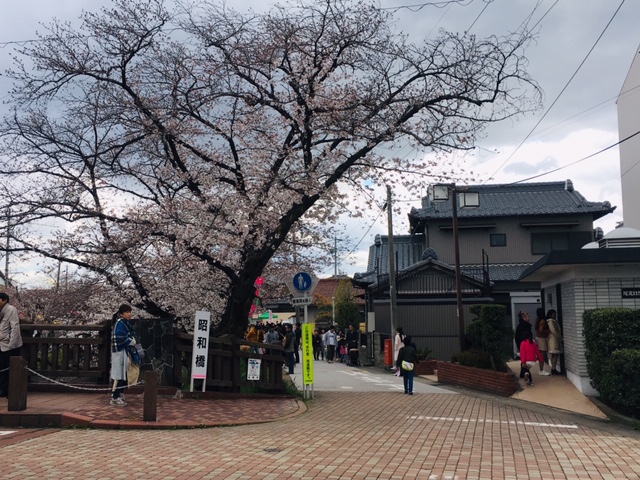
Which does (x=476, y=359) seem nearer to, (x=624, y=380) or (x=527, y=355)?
(x=527, y=355)

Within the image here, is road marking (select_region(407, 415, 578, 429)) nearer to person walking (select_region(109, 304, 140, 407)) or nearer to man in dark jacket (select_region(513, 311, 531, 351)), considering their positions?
person walking (select_region(109, 304, 140, 407))

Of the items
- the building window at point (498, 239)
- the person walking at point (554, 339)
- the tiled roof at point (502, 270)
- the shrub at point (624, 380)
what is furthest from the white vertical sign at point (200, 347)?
the building window at point (498, 239)

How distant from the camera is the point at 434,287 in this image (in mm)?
29859

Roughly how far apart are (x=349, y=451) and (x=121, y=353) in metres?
4.29

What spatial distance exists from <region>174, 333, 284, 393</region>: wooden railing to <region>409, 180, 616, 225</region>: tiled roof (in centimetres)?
2048

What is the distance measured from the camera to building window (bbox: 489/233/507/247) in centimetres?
3444

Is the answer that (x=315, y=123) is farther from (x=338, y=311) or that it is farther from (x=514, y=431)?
(x=338, y=311)

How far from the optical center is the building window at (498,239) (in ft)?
113

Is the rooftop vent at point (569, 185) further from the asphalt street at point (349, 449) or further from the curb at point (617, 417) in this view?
the asphalt street at point (349, 449)

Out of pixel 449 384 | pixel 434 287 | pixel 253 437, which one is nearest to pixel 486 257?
pixel 434 287

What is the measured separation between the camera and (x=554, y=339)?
16109mm

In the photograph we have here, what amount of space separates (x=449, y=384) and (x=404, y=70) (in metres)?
10.4

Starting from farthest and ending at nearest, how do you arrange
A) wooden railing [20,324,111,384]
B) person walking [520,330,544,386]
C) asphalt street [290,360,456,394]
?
asphalt street [290,360,456,394] < person walking [520,330,544,386] < wooden railing [20,324,111,384]

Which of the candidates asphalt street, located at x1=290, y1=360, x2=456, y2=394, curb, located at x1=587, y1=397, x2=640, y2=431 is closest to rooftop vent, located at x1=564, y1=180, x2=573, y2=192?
asphalt street, located at x1=290, y1=360, x2=456, y2=394
